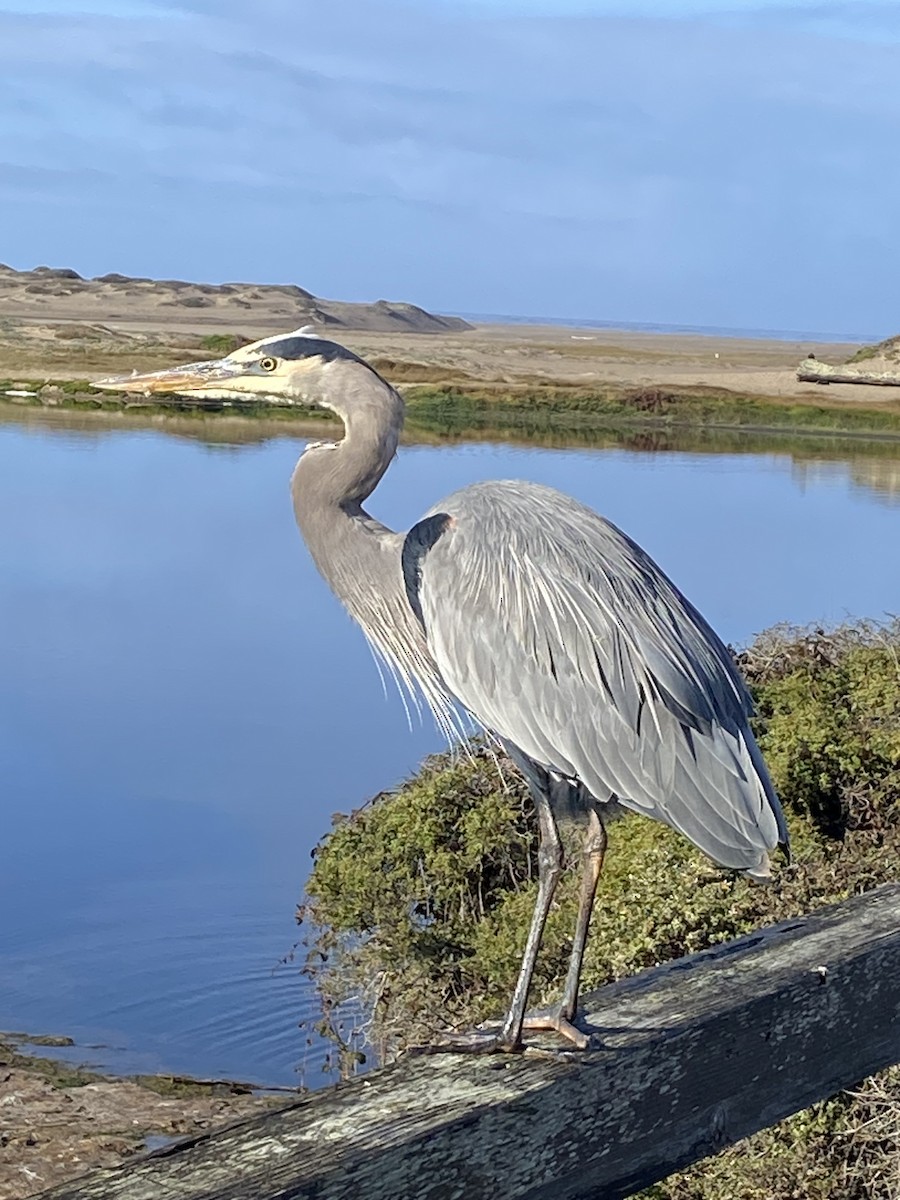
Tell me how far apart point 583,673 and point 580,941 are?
0.59 metres

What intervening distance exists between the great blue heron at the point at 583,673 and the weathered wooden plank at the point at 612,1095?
0.51 m

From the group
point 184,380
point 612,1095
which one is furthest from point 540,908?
point 184,380

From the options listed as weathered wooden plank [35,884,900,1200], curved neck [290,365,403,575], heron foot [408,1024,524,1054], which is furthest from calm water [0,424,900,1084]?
weathered wooden plank [35,884,900,1200]

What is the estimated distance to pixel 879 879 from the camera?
5797mm

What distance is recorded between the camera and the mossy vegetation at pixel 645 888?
16.3 ft

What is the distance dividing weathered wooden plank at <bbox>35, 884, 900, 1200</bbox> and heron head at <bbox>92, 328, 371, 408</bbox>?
195 centimetres

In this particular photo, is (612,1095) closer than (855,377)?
Yes

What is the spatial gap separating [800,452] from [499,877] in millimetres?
34860

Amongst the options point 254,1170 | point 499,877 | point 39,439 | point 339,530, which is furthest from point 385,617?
point 39,439

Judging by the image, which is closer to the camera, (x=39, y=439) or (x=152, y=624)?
(x=152, y=624)

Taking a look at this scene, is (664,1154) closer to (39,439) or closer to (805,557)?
(805,557)

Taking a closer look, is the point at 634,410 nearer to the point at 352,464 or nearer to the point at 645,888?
the point at 645,888

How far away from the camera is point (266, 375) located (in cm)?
432

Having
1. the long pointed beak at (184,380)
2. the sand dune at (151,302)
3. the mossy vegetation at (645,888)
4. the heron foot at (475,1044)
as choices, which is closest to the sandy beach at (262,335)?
the sand dune at (151,302)
